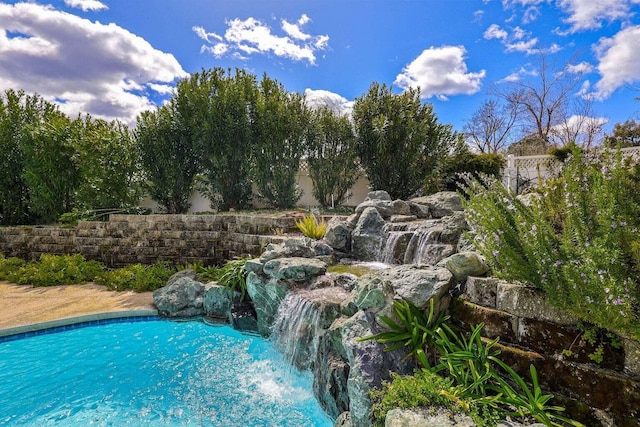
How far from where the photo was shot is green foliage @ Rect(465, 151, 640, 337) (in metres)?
1.70

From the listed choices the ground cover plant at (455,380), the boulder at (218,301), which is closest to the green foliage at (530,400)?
the ground cover plant at (455,380)

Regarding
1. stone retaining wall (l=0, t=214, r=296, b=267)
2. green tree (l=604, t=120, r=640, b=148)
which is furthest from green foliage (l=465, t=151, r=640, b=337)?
green tree (l=604, t=120, r=640, b=148)

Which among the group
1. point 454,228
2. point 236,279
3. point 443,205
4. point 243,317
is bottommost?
point 243,317

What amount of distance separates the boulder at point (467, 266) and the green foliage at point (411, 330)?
0.38 m

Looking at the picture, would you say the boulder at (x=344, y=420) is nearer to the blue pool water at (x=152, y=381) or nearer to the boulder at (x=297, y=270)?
the blue pool water at (x=152, y=381)

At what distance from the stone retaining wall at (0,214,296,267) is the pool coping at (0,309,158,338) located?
2128 mm

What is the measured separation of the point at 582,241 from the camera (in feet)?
6.22

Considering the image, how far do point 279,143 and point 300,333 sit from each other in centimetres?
654

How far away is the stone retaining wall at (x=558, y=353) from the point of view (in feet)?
5.81

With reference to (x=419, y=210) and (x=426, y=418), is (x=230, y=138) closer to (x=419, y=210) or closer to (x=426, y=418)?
(x=419, y=210)

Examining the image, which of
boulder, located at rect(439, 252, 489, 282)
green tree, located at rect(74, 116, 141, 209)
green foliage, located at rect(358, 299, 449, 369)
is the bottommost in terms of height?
green foliage, located at rect(358, 299, 449, 369)

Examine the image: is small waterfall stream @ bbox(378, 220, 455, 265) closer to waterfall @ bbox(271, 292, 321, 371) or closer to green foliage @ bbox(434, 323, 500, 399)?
waterfall @ bbox(271, 292, 321, 371)

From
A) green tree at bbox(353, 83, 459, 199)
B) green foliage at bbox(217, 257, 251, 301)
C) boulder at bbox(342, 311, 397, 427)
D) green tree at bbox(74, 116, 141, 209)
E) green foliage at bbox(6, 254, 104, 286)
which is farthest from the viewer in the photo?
green tree at bbox(353, 83, 459, 199)

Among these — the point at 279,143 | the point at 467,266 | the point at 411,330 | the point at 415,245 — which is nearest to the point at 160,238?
the point at 279,143
